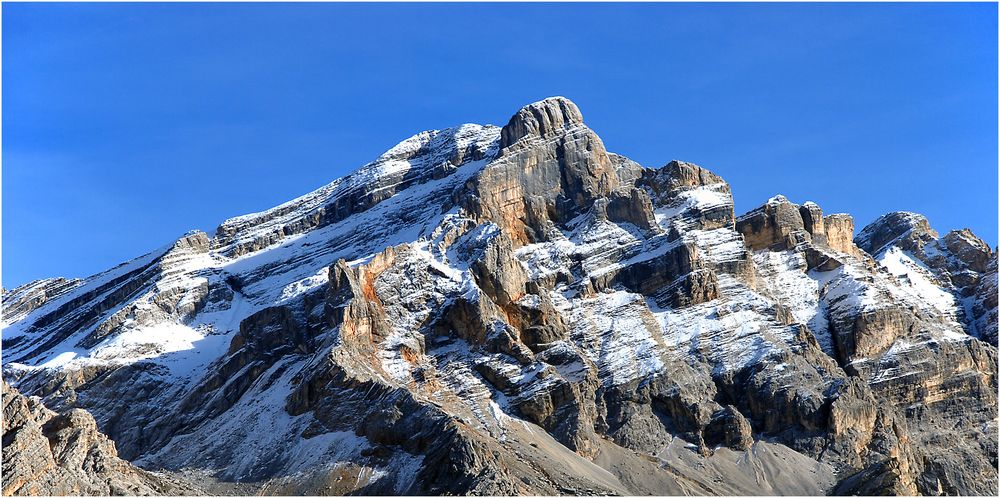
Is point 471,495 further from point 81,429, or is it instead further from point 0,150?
point 0,150

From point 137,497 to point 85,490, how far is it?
10.7 m

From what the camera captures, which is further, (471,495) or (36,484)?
(471,495)

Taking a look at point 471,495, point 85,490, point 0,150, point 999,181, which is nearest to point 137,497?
point 85,490

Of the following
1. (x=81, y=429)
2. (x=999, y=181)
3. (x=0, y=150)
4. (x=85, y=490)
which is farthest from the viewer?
(x=81, y=429)

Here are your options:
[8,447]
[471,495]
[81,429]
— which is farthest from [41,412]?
[471,495]

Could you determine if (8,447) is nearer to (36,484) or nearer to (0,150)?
(36,484)

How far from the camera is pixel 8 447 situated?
Result: 177875 mm

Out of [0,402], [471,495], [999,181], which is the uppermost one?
[999,181]

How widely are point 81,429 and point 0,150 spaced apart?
57507 millimetres

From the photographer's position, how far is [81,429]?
194500mm

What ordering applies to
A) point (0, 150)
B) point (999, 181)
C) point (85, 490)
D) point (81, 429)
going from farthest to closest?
1. point (81, 429)
2. point (85, 490)
3. point (999, 181)
4. point (0, 150)

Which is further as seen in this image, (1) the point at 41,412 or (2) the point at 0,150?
(1) the point at 41,412

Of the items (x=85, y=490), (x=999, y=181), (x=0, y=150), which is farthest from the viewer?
(x=85, y=490)

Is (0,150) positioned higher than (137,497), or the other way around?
(0,150)
